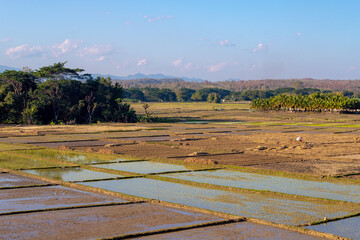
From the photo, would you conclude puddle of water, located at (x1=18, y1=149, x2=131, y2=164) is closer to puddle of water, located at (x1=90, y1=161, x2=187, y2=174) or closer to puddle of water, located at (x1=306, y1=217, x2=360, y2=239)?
puddle of water, located at (x1=90, y1=161, x2=187, y2=174)

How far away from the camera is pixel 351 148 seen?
2688 centimetres

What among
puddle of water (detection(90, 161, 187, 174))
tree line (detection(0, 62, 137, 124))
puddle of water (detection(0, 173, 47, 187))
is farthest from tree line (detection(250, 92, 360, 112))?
puddle of water (detection(0, 173, 47, 187))

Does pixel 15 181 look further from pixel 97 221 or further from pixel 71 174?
pixel 97 221

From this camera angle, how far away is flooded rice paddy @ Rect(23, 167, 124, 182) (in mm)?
16812

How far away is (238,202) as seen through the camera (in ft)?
41.9

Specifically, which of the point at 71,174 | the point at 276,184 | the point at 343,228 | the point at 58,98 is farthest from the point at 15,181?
the point at 58,98

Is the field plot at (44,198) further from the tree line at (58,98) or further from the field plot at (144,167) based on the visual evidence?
the tree line at (58,98)

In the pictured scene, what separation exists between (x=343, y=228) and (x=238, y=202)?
10.8 ft

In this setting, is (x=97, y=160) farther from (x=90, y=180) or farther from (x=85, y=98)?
(x=85, y=98)

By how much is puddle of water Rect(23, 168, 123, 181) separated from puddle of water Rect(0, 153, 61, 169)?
144 cm

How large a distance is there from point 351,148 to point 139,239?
822 inches

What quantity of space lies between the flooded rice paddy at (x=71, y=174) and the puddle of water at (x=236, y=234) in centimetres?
770

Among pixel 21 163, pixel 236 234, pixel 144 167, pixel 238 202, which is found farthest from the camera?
pixel 21 163

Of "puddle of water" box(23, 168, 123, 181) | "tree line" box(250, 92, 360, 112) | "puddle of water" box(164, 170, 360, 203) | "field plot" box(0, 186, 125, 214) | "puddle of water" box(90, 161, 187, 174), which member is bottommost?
"puddle of water" box(23, 168, 123, 181)
